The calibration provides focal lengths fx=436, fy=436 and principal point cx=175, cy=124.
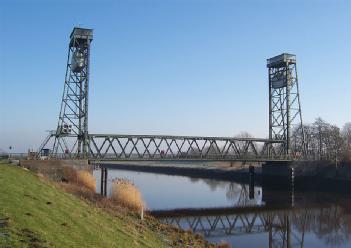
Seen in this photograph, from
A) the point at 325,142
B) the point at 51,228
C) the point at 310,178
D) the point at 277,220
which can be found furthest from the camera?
the point at 325,142

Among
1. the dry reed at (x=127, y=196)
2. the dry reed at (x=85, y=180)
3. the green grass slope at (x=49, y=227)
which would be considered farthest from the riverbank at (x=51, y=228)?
the dry reed at (x=85, y=180)

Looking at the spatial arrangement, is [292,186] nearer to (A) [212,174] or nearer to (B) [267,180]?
(B) [267,180]

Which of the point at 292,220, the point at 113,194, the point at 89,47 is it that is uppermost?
the point at 89,47

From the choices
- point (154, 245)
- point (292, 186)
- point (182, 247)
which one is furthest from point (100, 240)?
point (292, 186)

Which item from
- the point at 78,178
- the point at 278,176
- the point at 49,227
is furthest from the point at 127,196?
the point at 278,176

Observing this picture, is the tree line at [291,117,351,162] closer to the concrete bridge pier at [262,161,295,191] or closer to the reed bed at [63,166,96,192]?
the concrete bridge pier at [262,161,295,191]

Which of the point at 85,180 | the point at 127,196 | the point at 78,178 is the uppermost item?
the point at 78,178

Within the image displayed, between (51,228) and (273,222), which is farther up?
(51,228)

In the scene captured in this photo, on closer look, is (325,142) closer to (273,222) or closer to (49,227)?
(273,222)

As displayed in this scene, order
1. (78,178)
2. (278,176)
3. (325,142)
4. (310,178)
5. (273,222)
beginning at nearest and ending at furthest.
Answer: (273,222) < (78,178) < (310,178) < (278,176) < (325,142)

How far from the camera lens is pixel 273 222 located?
37031 mm

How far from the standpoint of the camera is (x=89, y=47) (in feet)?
184

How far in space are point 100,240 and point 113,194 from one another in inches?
776

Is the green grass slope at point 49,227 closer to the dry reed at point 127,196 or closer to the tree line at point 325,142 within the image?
the dry reed at point 127,196
